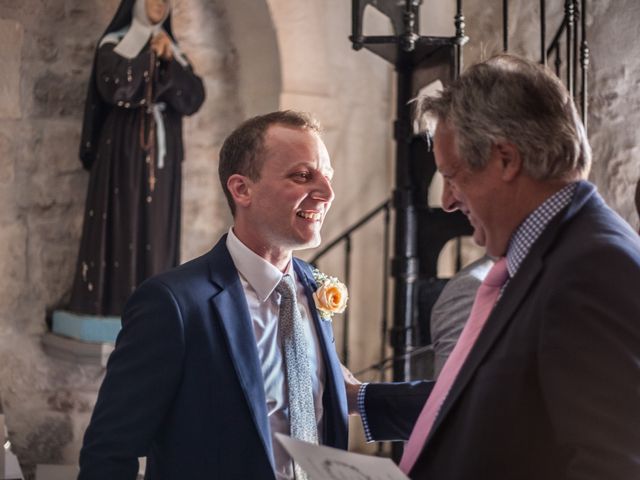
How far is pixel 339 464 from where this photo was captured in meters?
1.37

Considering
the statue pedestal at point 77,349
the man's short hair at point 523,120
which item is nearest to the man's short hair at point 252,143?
the man's short hair at point 523,120

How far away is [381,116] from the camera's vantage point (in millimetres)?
6004

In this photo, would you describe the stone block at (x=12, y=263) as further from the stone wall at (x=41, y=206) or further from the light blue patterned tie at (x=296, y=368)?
the light blue patterned tie at (x=296, y=368)

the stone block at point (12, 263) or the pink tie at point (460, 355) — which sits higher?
the pink tie at point (460, 355)

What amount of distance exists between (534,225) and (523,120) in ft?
0.51

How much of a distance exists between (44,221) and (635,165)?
3087mm

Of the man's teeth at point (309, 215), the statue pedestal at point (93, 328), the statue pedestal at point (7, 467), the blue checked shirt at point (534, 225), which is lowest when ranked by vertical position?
the statue pedestal at point (93, 328)

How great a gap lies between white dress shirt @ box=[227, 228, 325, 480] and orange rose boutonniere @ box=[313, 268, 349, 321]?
35 mm

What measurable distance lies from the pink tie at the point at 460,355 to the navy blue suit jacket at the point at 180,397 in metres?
0.39

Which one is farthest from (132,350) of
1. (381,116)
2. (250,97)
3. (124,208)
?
(381,116)

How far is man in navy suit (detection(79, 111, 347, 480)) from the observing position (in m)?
1.85

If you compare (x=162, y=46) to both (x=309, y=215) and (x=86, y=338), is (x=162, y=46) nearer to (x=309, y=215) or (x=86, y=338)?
(x=86, y=338)

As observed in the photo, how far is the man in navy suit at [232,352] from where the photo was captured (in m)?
1.85

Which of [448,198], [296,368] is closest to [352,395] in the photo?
[296,368]
